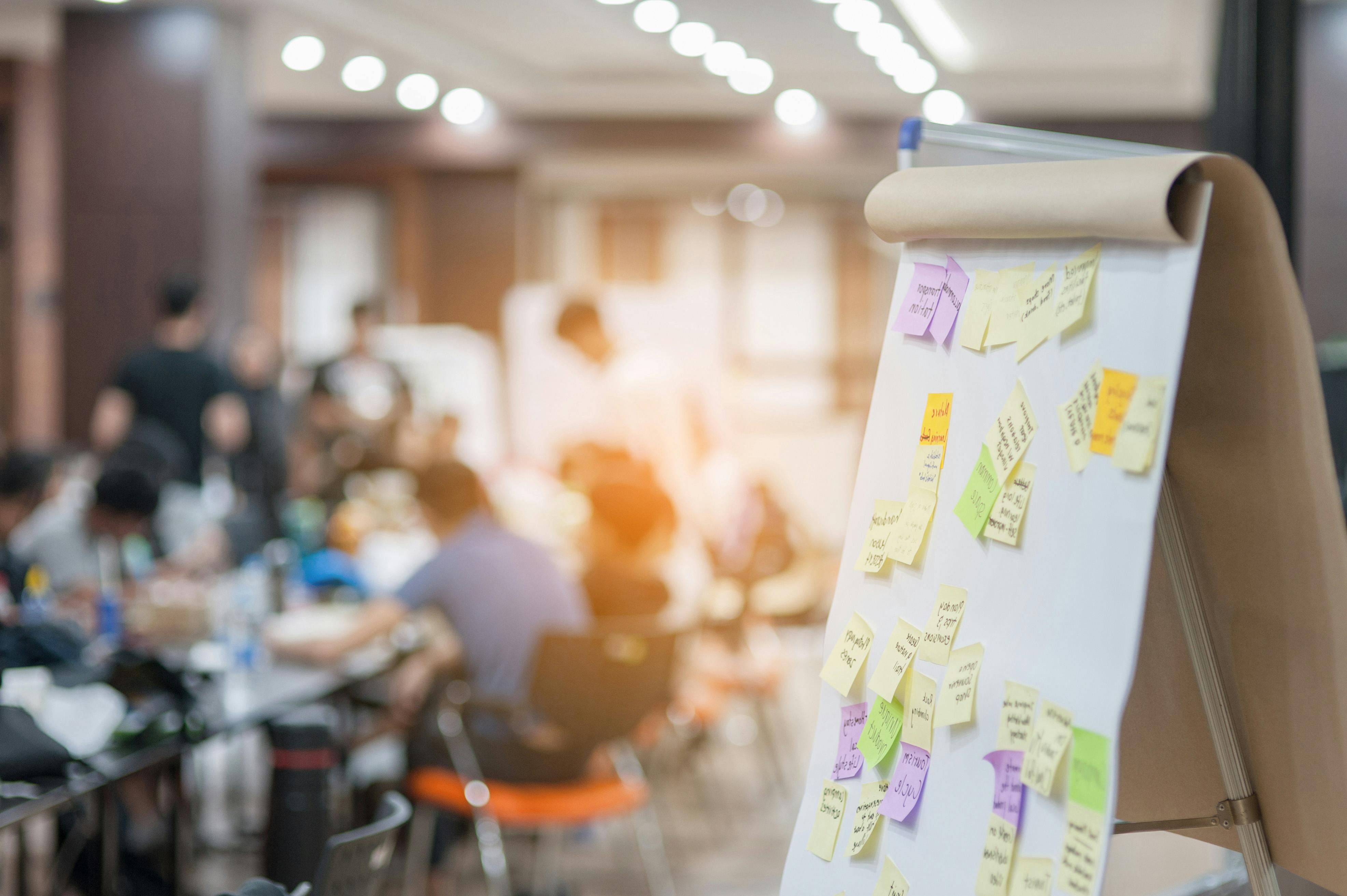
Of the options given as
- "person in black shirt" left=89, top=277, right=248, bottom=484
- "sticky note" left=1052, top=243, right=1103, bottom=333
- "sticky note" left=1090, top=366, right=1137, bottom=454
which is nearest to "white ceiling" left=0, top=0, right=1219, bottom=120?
"person in black shirt" left=89, top=277, right=248, bottom=484

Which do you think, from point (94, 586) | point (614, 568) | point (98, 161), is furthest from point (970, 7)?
point (94, 586)

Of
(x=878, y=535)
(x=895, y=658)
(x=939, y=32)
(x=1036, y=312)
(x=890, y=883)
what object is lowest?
(x=890, y=883)

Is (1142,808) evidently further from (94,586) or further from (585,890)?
(94,586)

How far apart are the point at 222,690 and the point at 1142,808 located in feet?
6.73

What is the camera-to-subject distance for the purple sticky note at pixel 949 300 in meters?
1.29

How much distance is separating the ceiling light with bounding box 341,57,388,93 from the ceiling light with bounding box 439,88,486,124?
19.1 inches

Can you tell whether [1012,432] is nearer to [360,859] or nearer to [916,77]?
[360,859]

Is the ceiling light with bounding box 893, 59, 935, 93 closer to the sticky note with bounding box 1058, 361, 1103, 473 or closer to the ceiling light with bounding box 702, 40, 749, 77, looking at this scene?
the ceiling light with bounding box 702, 40, 749, 77

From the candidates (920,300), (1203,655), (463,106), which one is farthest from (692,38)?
(1203,655)

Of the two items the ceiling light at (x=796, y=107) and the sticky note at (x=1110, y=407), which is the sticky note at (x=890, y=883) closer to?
the sticky note at (x=1110, y=407)

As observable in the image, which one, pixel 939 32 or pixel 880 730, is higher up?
pixel 939 32

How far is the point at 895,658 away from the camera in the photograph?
1.29m

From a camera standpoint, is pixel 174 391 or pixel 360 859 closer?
pixel 360 859

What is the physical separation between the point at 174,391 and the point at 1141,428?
4.42m
